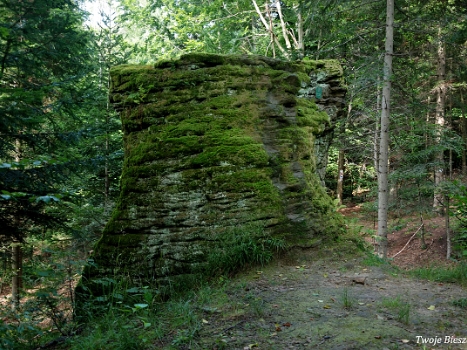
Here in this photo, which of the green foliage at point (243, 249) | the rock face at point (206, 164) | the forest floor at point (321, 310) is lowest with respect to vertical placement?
the forest floor at point (321, 310)

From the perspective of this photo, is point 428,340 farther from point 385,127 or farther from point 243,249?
point 385,127

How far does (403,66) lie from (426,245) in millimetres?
6553

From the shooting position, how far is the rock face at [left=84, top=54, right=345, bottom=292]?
206 inches

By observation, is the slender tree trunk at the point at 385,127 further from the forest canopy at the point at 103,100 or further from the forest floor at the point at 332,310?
the forest floor at the point at 332,310

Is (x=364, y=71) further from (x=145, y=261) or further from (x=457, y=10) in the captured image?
(x=145, y=261)

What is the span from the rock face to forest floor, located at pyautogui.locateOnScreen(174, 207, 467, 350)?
0.68m

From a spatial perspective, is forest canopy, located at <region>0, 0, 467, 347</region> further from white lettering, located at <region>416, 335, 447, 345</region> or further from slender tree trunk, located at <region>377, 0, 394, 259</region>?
white lettering, located at <region>416, 335, 447, 345</region>

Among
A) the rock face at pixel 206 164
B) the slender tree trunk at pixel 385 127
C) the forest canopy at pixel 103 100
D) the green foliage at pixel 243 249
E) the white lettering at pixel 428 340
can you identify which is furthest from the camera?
the slender tree trunk at pixel 385 127

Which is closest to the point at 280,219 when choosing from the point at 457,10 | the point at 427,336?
the point at 427,336

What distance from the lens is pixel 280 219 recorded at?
5438 millimetres

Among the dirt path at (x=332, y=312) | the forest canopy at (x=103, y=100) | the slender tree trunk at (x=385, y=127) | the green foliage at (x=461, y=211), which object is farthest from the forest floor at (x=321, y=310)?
the slender tree trunk at (x=385, y=127)

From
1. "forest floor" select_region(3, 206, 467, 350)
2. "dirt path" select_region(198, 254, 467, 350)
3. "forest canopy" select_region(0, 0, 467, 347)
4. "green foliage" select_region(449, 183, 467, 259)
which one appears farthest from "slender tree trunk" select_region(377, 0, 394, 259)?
"dirt path" select_region(198, 254, 467, 350)

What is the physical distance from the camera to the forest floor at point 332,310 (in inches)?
121

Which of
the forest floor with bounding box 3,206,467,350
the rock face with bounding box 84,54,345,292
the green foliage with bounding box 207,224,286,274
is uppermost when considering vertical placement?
the rock face with bounding box 84,54,345,292
